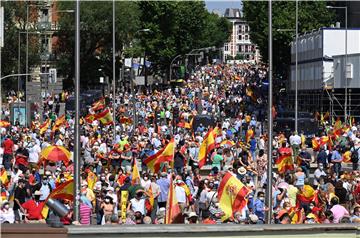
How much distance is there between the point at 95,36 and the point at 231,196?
86.3 metres

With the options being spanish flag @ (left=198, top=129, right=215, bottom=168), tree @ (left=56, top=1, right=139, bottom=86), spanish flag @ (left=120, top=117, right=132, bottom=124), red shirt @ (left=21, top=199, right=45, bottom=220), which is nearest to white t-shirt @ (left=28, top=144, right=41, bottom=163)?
spanish flag @ (left=198, top=129, right=215, bottom=168)

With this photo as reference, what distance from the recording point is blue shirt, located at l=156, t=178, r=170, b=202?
27258 millimetres

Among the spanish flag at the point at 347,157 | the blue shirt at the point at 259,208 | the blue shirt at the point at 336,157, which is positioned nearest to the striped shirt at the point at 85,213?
the blue shirt at the point at 259,208

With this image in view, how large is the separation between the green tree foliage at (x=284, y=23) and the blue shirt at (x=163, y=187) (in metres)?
72.1

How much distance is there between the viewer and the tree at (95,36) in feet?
354

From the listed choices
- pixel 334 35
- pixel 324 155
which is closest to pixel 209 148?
pixel 324 155

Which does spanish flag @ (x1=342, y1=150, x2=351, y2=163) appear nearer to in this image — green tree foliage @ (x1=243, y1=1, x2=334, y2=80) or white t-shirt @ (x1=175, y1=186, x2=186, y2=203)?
white t-shirt @ (x1=175, y1=186, x2=186, y2=203)

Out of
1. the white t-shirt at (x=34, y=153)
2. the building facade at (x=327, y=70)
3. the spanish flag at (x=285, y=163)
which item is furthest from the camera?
the building facade at (x=327, y=70)

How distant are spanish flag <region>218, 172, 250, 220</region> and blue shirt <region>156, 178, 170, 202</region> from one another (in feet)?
8.55

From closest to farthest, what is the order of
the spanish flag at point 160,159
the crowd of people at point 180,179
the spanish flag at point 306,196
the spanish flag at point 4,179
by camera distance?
the crowd of people at point 180,179, the spanish flag at point 306,196, the spanish flag at point 4,179, the spanish flag at point 160,159

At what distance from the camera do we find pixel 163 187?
90.6 ft

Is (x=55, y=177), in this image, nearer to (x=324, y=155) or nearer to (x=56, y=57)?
(x=324, y=155)

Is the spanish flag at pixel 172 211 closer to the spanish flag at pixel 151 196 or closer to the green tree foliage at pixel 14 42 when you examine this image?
the spanish flag at pixel 151 196

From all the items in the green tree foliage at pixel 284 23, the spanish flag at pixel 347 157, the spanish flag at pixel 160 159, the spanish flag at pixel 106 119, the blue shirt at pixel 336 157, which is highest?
the green tree foliage at pixel 284 23
